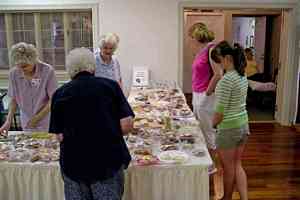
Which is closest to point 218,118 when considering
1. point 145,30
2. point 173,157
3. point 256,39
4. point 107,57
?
point 173,157

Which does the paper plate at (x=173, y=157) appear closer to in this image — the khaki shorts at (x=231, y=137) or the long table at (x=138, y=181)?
the long table at (x=138, y=181)

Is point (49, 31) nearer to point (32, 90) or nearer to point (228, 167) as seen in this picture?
point (32, 90)

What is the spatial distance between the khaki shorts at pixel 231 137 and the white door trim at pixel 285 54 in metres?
2.62

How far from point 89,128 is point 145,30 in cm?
347

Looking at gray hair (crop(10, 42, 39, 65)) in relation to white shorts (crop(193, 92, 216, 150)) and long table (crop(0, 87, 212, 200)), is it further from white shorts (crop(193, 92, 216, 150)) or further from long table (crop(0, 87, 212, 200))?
white shorts (crop(193, 92, 216, 150))

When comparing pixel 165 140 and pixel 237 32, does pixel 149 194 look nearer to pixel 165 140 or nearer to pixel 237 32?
pixel 165 140

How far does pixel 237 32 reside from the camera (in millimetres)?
9047

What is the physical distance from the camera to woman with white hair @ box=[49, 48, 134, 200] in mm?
1536

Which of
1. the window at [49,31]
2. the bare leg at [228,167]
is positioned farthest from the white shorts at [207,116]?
the window at [49,31]

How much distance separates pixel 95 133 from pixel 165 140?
2.81ft

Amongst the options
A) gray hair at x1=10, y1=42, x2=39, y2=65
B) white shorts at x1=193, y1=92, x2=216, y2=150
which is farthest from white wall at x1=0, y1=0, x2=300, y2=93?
gray hair at x1=10, y1=42, x2=39, y2=65

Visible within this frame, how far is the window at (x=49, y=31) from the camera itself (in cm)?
501

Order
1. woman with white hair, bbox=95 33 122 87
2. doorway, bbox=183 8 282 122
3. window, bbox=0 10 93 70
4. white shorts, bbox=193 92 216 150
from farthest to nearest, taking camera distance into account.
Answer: doorway, bbox=183 8 282 122
window, bbox=0 10 93 70
white shorts, bbox=193 92 216 150
woman with white hair, bbox=95 33 122 87

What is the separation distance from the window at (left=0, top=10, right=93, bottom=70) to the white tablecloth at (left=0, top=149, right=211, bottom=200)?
3387mm
